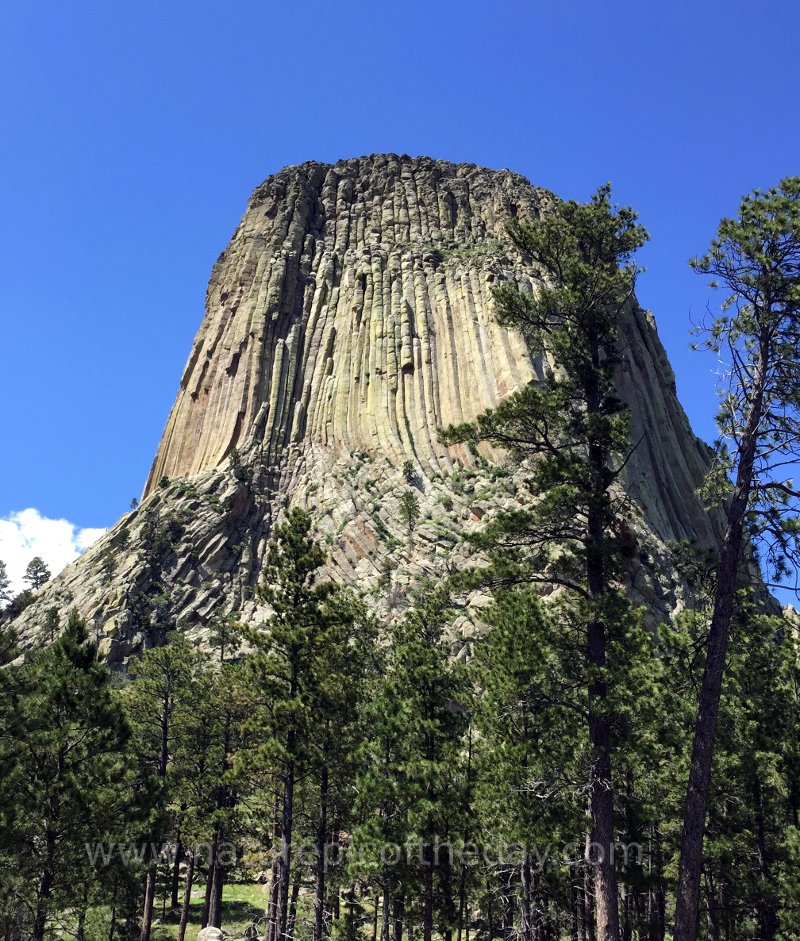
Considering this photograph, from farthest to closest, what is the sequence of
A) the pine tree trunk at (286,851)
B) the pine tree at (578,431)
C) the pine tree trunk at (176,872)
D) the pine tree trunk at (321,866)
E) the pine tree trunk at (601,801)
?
the pine tree trunk at (176,872) < the pine tree trunk at (321,866) < the pine tree trunk at (286,851) < the pine tree at (578,431) < the pine tree trunk at (601,801)

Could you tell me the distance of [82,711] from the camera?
786 inches

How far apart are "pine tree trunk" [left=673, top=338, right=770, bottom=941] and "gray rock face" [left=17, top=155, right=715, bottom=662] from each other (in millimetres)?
40440

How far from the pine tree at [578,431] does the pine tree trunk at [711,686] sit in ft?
6.15

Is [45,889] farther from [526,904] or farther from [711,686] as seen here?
[711,686]

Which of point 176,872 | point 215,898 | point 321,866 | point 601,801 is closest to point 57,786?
point 321,866

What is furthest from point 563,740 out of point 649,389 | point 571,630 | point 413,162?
point 413,162

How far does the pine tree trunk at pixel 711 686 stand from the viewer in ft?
38.1

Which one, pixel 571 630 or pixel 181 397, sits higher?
pixel 181 397

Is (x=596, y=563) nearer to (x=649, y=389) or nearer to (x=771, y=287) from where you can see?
(x=771, y=287)

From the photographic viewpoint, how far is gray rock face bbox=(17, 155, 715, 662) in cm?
6506

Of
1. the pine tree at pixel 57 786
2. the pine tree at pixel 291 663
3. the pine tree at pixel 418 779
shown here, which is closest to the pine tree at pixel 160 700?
the pine tree at pixel 291 663

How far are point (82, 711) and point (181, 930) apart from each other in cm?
1412

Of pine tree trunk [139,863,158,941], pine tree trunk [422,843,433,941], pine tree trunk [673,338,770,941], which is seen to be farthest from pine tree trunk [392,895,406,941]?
pine tree trunk [673,338,770,941]

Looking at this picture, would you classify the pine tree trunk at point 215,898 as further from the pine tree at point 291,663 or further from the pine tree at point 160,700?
the pine tree at point 291,663
